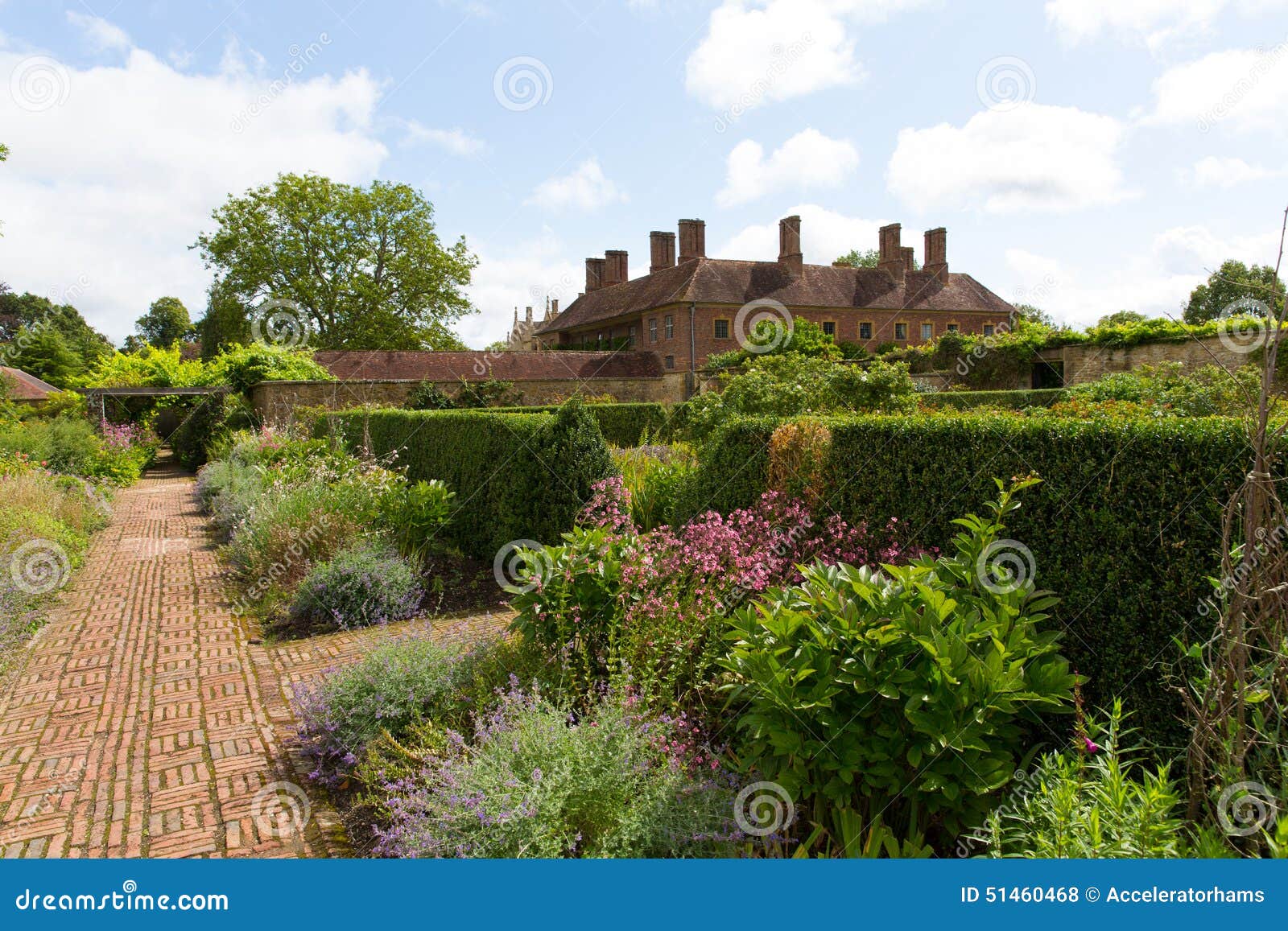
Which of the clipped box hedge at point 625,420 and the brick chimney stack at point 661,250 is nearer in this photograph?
the clipped box hedge at point 625,420

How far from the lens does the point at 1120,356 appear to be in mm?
22578

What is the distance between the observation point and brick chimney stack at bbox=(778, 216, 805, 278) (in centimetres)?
4278

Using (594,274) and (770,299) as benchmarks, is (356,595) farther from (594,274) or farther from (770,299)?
(594,274)

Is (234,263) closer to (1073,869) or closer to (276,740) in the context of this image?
(276,740)

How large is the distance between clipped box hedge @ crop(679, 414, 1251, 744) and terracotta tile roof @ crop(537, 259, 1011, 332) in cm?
3540

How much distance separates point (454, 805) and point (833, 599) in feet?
5.79

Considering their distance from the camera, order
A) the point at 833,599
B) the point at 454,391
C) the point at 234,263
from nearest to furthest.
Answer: the point at 833,599, the point at 454,391, the point at 234,263

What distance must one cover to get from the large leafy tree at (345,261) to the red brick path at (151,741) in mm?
35303

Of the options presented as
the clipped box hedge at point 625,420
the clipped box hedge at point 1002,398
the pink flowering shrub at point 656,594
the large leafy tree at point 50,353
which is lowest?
the pink flowering shrub at point 656,594

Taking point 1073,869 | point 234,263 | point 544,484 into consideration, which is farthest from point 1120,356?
point 234,263

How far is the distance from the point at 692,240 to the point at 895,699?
4138 cm

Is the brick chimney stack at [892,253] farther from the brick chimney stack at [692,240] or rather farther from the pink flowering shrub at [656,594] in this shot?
the pink flowering shrub at [656,594]

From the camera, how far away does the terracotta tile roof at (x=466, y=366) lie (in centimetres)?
3048

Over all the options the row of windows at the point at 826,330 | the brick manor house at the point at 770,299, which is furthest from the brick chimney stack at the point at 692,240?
the row of windows at the point at 826,330
